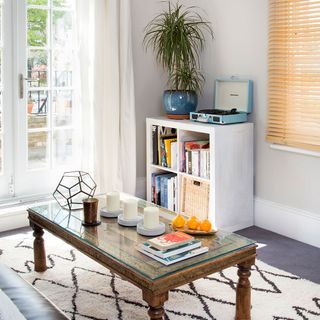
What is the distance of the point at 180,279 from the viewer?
6.64ft

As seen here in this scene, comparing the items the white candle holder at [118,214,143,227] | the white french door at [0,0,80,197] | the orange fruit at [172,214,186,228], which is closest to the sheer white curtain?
the white french door at [0,0,80,197]

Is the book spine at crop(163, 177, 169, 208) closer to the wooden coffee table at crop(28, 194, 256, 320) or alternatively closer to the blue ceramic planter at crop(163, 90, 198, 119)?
the blue ceramic planter at crop(163, 90, 198, 119)

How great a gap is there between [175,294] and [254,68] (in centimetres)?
185

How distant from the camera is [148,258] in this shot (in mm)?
2123

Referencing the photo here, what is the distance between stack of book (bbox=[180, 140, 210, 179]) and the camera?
3.69 m

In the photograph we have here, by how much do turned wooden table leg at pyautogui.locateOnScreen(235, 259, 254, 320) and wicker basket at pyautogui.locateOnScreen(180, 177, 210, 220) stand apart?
1371mm

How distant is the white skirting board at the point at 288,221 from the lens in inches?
138

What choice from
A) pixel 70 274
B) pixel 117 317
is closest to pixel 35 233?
pixel 70 274

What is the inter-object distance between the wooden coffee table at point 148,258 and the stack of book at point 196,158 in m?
1.01

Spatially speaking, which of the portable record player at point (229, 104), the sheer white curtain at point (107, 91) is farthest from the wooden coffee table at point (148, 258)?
the sheer white curtain at point (107, 91)

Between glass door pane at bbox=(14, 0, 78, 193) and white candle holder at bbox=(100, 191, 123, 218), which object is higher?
glass door pane at bbox=(14, 0, 78, 193)

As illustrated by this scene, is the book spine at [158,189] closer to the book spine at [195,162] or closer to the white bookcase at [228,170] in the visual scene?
the white bookcase at [228,170]

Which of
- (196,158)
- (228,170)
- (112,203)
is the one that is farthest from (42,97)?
(112,203)

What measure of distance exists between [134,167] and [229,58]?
44.6 inches
